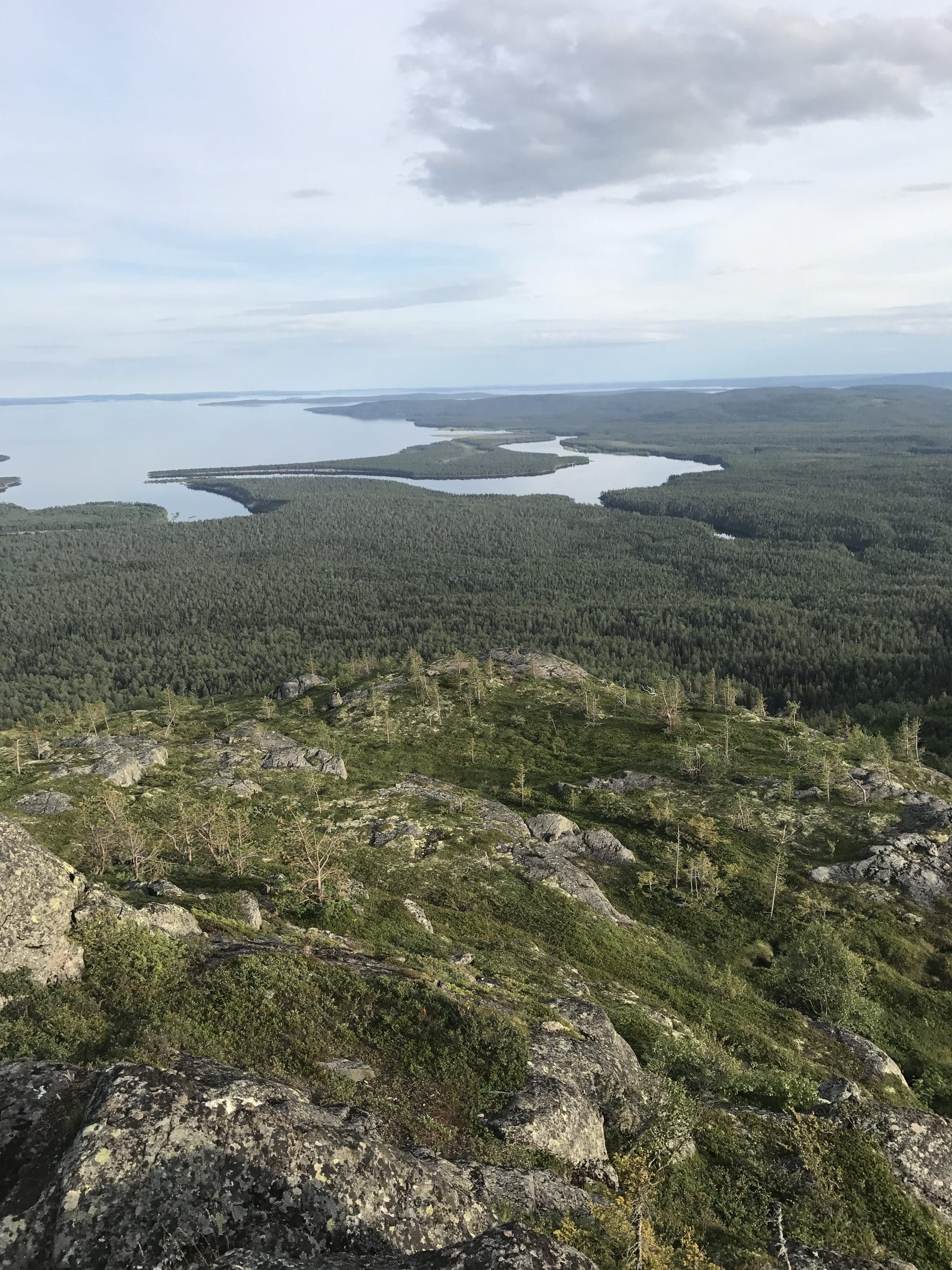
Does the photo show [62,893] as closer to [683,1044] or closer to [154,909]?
[154,909]

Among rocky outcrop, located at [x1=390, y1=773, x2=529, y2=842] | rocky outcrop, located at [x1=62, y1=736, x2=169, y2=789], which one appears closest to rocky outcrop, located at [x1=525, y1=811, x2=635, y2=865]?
rocky outcrop, located at [x1=390, y1=773, x2=529, y2=842]

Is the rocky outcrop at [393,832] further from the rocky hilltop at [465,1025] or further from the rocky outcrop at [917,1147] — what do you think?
the rocky outcrop at [917,1147]

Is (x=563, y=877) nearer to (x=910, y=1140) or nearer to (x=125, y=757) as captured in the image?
(x=910, y=1140)

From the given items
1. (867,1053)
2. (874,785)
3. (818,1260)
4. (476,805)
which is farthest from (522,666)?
(818,1260)

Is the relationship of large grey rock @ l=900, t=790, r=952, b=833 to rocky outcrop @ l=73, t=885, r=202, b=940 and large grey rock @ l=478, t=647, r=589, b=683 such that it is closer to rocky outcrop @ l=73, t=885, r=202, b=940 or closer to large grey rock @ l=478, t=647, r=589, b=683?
large grey rock @ l=478, t=647, r=589, b=683

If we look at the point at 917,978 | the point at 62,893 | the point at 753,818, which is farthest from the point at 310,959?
the point at 753,818

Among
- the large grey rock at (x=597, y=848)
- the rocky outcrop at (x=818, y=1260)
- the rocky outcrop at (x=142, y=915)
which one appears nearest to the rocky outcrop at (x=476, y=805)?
the large grey rock at (x=597, y=848)
